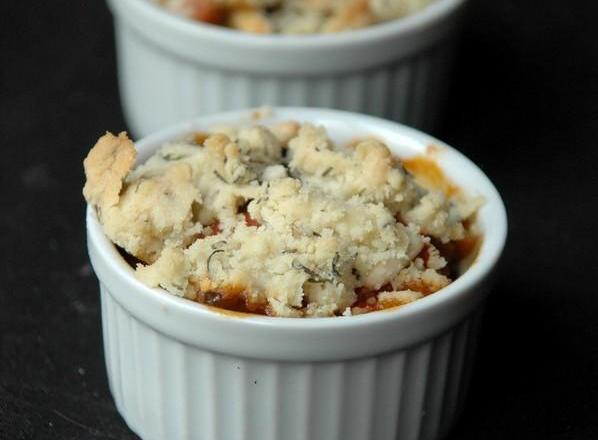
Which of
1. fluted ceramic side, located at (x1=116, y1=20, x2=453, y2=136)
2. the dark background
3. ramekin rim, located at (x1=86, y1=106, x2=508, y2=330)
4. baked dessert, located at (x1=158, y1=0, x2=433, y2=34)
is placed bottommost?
the dark background

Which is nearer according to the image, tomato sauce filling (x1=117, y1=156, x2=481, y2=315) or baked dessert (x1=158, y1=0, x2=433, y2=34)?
tomato sauce filling (x1=117, y1=156, x2=481, y2=315)

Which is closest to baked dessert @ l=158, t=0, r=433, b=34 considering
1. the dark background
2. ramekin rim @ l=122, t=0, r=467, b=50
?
ramekin rim @ l=122, t=0, r=467, b=50

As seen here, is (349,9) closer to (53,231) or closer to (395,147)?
(395,147)

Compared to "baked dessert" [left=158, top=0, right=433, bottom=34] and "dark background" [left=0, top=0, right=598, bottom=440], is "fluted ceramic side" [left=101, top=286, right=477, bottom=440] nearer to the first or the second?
"dark background" [left=0, top=0, right=598, bottom=440]

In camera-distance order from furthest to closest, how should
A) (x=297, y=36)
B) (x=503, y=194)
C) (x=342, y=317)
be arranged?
(x=503, y=194) → (x=297, y=36) → (x=342, y=317)

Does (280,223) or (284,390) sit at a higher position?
(280,223)

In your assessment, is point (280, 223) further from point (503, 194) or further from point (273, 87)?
point (503, 194)

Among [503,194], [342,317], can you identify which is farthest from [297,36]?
[342,317]
